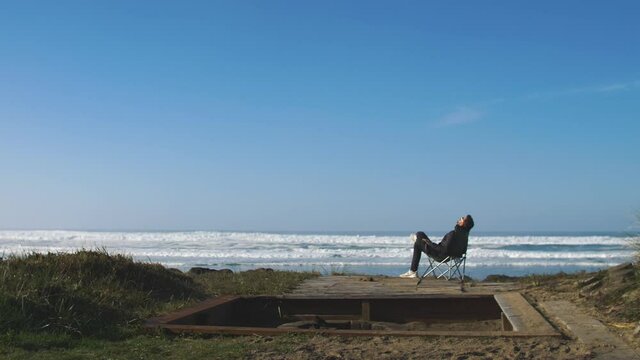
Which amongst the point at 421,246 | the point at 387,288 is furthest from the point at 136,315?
the point at 421,246

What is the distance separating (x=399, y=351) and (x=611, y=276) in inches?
150

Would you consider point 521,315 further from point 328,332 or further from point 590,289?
point 328,332

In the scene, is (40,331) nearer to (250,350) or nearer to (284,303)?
(250,350)

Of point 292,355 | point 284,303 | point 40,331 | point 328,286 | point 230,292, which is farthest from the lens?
point 328,286

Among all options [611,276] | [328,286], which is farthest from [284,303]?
[611,276]

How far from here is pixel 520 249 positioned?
3888cm

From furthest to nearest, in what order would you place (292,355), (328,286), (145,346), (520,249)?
(520,249), (328,286), (145,346), (292,355)

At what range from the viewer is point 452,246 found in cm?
1093

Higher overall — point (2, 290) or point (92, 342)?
point (2, 290)

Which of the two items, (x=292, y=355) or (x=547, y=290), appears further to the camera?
(x=547, y=290)

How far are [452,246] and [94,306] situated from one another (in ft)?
21.6

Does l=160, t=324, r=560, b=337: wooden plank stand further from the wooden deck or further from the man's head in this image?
the man's head

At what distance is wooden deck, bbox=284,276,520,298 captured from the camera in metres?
8.19

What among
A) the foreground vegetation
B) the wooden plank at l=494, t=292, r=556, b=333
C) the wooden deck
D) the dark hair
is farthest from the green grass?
the dark hair
